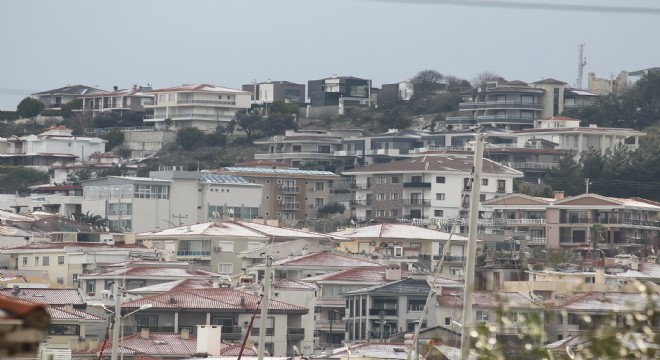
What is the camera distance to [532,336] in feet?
36.6

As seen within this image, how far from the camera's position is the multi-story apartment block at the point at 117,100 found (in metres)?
133

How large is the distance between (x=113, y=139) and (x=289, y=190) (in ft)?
83.1

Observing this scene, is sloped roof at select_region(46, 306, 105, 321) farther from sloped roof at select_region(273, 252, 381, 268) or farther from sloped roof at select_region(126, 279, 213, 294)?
sloped roof at select_region(273, 252, 381, 268)

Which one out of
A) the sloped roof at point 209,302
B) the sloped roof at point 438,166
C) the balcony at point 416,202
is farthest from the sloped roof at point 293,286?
the balcony at point 416,202

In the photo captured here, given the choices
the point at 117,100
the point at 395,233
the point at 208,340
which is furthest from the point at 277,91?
the point at 208,340

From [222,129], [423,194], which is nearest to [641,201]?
[423,194]

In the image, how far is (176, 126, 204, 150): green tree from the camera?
120m

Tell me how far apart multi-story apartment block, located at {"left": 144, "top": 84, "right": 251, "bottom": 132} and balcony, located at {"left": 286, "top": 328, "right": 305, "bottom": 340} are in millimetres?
76535

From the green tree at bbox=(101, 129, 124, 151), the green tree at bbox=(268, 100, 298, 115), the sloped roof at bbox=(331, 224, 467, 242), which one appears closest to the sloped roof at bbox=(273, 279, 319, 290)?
the sloped roof at bbox=(331, 224, 467, 242)

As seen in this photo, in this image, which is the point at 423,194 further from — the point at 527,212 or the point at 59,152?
the point at 59,152

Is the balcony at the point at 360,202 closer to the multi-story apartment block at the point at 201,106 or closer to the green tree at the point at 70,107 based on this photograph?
the multi-story apartment block at the point at 201,106

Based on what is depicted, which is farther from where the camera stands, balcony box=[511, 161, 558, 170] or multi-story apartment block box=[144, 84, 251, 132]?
multi-story apartment block box=[144, 84, 251, 132]

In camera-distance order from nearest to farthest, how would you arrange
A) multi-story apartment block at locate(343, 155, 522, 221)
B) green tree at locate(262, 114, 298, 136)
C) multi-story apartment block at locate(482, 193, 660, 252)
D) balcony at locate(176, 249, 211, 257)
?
balcony at locate(176, 249, 211, 257), multi-story apartment block at locate(482, 193, 660, 252), multi-story apartment block at locate(343, 155, 522, 221), green tree at locate(262, 114, 298, 136)

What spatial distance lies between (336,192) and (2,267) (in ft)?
141
